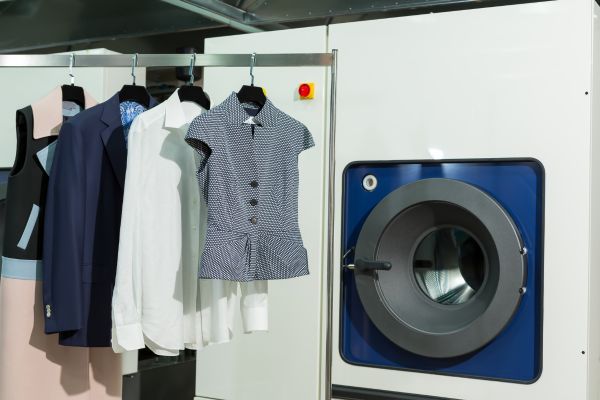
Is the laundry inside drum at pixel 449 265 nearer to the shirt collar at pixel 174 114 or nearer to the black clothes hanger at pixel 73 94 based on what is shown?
the shirt collar at pixel 174 114

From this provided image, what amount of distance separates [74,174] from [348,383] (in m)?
1.18

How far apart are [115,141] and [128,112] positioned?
14cm

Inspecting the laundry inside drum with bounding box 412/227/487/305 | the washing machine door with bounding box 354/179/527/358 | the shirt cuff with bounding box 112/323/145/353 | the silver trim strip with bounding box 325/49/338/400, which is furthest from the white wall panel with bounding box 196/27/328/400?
the shirt cuff with bounding box 112/323/145/353

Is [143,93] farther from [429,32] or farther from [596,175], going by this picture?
[596,175]

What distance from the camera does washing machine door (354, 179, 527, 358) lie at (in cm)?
240

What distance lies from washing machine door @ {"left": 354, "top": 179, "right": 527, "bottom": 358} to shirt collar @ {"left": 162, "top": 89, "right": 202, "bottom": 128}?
80 cm

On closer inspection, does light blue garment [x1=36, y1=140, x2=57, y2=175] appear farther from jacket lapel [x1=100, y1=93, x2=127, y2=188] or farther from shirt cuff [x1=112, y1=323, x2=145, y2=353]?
shirt cuff [x1=112, y1=323, x2=145, y2=353]

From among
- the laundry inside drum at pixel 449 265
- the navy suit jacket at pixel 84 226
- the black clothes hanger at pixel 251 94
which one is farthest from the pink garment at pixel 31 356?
the laundry inside drum at pixel 449 265

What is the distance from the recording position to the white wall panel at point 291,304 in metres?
2.75

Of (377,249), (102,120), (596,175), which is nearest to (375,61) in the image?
(377,249)

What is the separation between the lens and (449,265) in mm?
2611

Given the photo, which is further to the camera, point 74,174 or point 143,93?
point 143,93

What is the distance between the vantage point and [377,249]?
261 centimetres

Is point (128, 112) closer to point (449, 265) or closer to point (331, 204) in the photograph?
point (331, 204)
